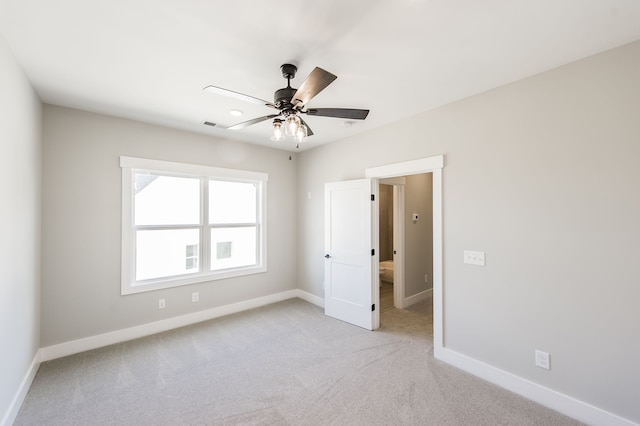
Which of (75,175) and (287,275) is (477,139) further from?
(75,175)

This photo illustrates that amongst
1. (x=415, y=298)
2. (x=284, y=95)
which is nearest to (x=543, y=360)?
(x=415, y=298)

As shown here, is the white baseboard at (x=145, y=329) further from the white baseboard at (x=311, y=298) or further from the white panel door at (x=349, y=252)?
the white panel door at (x=349, y=252)

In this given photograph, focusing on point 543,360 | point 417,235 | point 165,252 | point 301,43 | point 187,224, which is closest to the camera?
point 301,43

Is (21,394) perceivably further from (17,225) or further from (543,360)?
(543,360)

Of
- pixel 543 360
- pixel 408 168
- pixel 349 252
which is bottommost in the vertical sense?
pixel 543 360

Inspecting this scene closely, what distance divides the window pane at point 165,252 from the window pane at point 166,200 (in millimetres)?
163

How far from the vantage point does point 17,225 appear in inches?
83.4

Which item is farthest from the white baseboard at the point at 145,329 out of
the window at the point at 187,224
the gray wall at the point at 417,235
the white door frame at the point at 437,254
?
the white door frame at the point at 437,254

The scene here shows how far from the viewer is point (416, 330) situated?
141 inches

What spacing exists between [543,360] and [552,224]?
1.15 m

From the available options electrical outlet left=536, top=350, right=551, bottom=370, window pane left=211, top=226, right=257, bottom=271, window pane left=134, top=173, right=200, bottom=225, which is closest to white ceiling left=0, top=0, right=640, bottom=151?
window pane left=134, top=173, right=200, bottom=225

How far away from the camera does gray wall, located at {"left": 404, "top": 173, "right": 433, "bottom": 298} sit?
4492mm

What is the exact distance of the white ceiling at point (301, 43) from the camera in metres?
1.57

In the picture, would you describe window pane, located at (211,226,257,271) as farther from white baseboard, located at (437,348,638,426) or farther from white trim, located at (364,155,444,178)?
white baseboard, located at (437,348,638,426)
